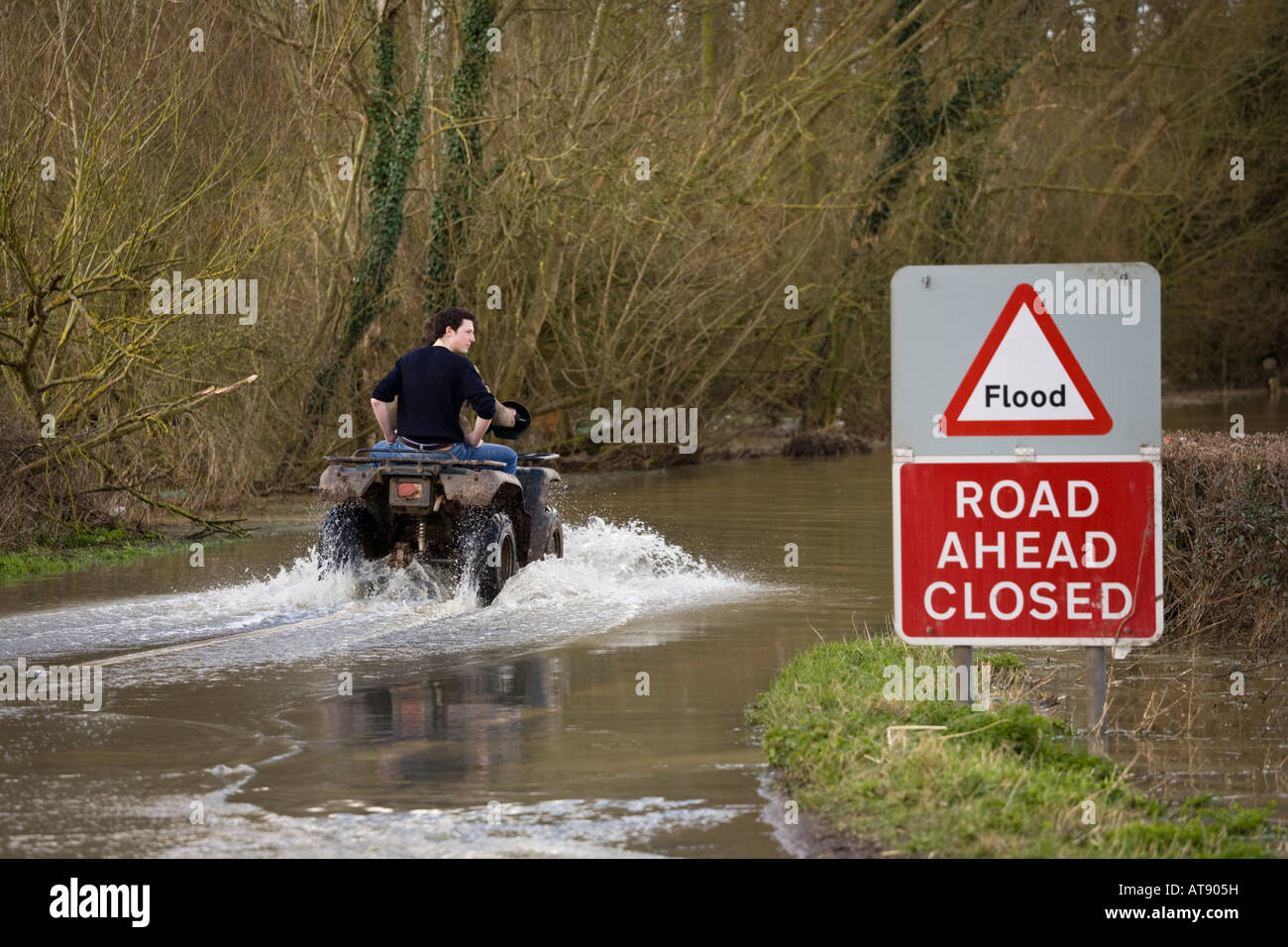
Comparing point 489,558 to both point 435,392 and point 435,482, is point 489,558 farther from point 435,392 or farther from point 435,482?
point 435,392

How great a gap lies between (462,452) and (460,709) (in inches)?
168

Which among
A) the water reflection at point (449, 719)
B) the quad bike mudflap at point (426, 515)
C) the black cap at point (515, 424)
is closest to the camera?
the water reflection at point (449, 719)

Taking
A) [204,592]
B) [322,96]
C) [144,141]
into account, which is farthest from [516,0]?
[204,592]

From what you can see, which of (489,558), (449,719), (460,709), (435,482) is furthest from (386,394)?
(449,719)

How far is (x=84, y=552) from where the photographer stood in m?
16.5

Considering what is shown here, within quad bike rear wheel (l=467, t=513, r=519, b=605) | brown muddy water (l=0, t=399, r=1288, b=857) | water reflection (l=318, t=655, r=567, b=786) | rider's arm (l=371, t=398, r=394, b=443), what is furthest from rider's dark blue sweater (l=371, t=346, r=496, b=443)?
water reflection (l=318, t=655, r=567, b=786)

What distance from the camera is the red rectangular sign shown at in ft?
23.3

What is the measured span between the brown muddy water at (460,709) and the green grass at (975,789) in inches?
9.9

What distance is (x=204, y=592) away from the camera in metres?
13.5

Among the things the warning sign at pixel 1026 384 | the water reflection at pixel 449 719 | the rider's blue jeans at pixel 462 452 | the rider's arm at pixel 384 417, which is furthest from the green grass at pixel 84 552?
the warning sign at pixel 1026 384

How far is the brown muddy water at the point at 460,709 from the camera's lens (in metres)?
6.34

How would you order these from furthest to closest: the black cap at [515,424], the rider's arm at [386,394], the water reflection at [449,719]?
1. the black cap at [515,424]
2. the rider's arm at [386,394]
3. the water reflection at [449,719]

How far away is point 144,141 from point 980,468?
11.0 metres

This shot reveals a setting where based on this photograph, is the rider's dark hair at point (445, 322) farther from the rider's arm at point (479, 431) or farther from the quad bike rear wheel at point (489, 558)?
the quad bike rear wheel at point (489, 558)
